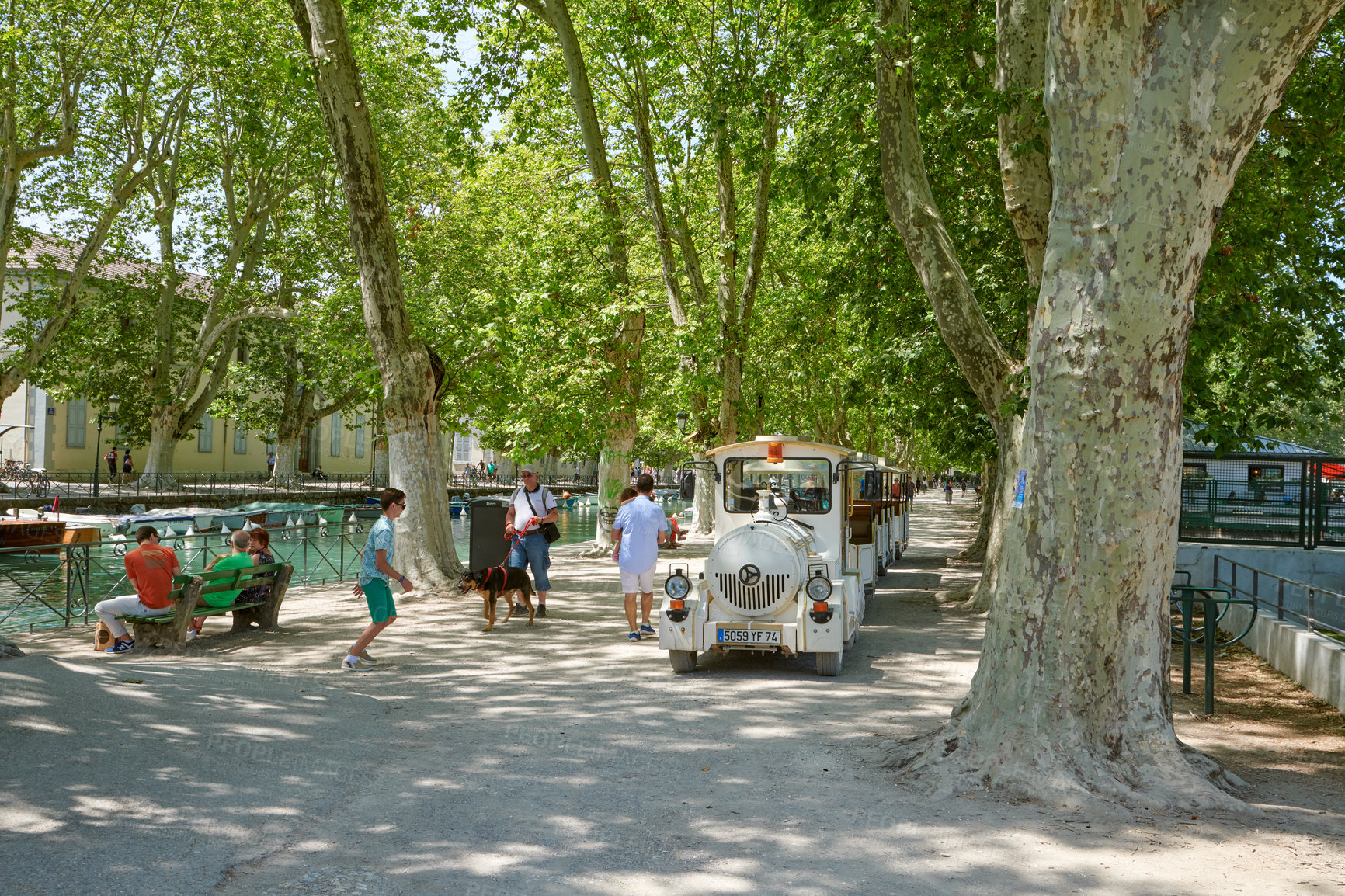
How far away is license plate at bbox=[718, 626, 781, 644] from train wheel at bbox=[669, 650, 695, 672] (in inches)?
13.5

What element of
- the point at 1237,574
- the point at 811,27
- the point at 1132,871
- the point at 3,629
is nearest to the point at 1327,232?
the point at 1237,574

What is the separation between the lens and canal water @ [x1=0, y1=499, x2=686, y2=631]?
13.8 metres

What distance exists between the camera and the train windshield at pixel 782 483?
11.9 meters

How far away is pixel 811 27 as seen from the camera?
15.4 m

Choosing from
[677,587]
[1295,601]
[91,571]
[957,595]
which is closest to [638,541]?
[677,587]

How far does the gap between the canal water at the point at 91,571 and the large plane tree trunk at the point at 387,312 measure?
324 centimetres

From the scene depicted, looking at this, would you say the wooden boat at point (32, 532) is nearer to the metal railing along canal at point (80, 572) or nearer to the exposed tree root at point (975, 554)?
the metal railing along canal at point (80, 572)

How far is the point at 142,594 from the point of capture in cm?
1027

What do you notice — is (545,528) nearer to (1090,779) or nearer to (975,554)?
(1090,779)

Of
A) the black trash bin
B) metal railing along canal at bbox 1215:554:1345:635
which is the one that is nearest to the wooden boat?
the black trash bin

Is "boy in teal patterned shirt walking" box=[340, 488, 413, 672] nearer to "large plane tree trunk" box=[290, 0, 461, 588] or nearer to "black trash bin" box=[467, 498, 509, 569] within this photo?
"large plane tree trunk" box=[290, 0, 461, 588]

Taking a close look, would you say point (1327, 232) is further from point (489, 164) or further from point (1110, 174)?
point (489, 164)

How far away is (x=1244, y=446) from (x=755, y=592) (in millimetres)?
10794

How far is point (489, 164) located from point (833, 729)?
2342 cm
